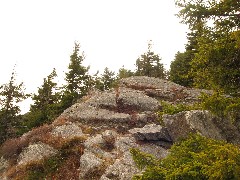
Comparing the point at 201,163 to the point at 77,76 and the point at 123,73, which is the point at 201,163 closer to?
the point at 77,76

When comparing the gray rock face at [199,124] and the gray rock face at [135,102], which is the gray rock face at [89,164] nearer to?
the gray rock face at [199,124]

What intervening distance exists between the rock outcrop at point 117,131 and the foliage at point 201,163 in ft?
20.9

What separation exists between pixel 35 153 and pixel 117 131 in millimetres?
6712

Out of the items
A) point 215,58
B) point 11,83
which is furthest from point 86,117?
point 215,58

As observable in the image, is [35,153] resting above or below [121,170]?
above

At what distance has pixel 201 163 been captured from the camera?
20.9ft

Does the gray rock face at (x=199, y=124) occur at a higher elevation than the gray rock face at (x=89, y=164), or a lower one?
higher

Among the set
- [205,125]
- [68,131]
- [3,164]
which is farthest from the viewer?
[68,131]

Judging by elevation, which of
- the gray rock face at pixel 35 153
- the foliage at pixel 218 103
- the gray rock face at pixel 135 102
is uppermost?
the gray rock face at pixel 135 102

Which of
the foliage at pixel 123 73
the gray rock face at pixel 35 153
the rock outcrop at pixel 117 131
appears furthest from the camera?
the foliage at pixel 123 73

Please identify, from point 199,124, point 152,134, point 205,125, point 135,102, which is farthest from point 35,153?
point 205,125

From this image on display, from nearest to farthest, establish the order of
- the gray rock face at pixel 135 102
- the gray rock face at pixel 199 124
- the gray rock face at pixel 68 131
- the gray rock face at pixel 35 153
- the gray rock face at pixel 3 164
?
1. the gray rock face at pixel 199 124
2. the gray rock face at pixel 35 153
3. the gray rock face at pixel 3 164
4. the gray rock face at pixel 68 131
5. the gray rock face at pixel 135 102

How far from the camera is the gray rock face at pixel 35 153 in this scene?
2077 cm

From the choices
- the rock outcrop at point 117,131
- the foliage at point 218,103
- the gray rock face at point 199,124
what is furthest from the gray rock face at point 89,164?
the foliage at point 218,103
